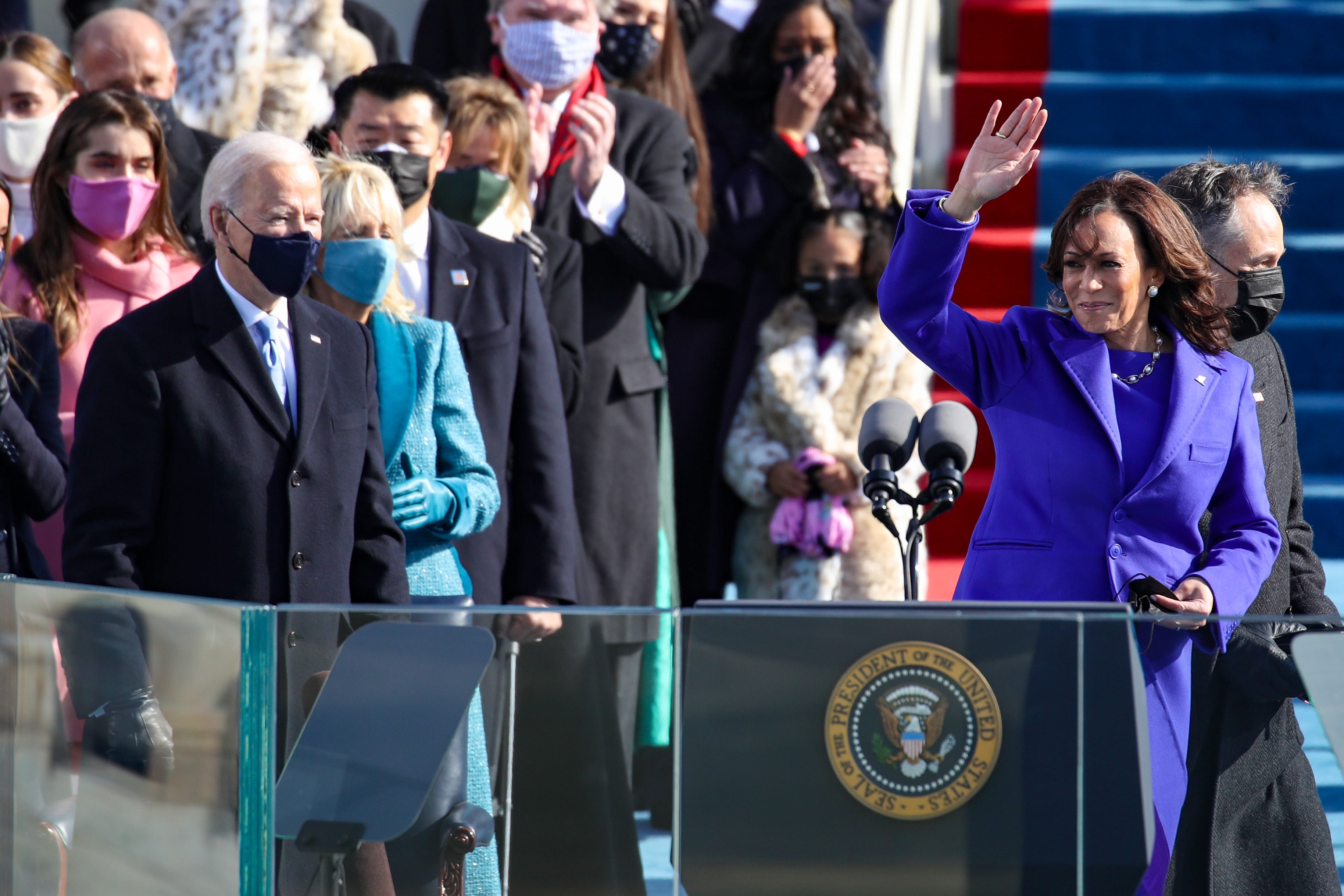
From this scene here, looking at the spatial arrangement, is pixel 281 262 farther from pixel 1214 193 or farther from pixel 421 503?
pixel 1214 193

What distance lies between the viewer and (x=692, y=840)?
2236 mm

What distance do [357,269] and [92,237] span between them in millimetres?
897

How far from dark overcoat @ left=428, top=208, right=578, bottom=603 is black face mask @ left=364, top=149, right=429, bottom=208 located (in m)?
0.07

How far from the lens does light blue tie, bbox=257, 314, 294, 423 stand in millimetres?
3078

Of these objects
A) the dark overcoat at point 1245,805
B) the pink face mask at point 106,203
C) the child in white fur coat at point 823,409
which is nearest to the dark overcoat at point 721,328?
the child in white fur coat at point 823,409

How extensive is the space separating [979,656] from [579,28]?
3007 mm

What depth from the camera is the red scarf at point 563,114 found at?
4.75 metres

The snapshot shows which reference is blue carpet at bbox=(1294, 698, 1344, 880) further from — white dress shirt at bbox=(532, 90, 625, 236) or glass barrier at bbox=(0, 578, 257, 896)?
white dress shirt at bbox=(532, 90, 625, 236)

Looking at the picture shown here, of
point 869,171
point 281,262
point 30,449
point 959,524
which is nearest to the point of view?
point 281,262

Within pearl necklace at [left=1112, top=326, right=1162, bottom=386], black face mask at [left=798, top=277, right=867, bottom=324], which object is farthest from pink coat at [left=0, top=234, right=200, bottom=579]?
pearl necklace at [left=1112, top=326, right=1162, bottom=386]

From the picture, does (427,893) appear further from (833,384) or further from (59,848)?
(833,384)

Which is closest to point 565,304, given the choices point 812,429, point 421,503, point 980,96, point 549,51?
point 549,51

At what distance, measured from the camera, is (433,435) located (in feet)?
11.6

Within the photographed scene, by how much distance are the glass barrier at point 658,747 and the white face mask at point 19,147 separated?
108 inches
